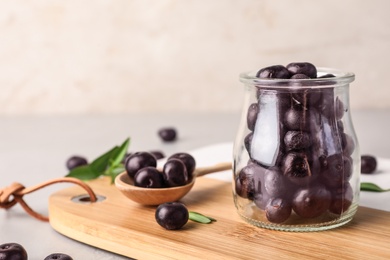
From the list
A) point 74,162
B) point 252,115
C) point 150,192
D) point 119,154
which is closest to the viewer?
point 252,115

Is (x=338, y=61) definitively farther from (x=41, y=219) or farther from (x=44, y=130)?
(x=41, y=219)

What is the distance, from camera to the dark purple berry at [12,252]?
4.11ft

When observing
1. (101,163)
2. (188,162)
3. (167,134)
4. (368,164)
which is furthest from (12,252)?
(167,134)

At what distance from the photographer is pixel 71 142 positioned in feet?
8.43

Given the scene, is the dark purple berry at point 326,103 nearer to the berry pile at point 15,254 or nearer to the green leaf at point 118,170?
the berry pile at point 15,254

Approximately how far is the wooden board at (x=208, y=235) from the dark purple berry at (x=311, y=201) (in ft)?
0.13

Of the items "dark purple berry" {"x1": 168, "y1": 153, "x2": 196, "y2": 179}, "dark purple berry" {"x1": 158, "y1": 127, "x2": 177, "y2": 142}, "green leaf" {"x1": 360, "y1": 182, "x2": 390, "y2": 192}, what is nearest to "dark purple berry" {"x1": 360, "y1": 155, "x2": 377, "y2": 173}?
"green leaf" {"x1": 360, "y1": 182, "x2": 390, "y2": 192}

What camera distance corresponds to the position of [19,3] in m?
3.22

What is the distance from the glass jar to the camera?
4.17 feet

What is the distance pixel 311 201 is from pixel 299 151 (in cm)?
9

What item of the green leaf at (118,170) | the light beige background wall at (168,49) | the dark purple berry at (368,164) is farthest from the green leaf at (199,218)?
the light beige background wall at (168,49)

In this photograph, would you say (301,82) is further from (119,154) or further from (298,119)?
(119,154)

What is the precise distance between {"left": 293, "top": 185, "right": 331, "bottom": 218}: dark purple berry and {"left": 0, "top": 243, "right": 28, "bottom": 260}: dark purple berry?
49 cm

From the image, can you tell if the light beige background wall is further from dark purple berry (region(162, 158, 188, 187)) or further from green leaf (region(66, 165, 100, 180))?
dark purple berry (region(162, 158, 188, 187))
